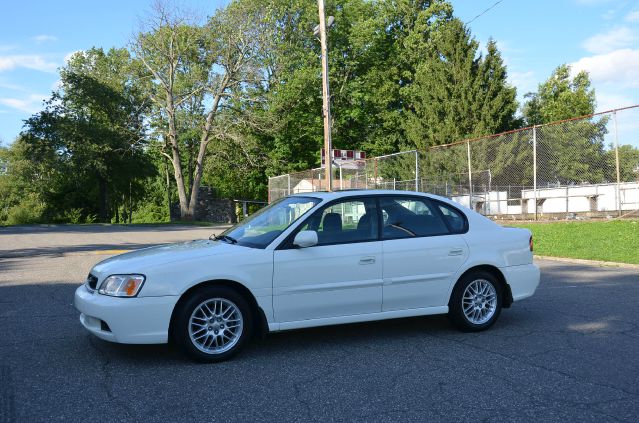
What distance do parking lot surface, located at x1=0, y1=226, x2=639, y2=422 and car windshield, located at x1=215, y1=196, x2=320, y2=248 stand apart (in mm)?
1023

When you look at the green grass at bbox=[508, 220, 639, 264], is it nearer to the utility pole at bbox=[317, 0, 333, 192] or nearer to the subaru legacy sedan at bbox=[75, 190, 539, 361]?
the utility pole at bbox=[317, 0, 333, 192]

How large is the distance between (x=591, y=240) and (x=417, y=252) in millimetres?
9994

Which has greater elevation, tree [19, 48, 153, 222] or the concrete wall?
tree [19, 48, 153, 222]

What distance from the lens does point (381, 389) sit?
13.6 feet

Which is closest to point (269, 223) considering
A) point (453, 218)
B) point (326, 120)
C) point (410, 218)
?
point (410, 218)

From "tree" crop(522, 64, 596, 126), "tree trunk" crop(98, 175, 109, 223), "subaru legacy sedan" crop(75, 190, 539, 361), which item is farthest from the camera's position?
"tree" crop(522, 64, 596, 126)

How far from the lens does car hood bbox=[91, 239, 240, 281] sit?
189 inches

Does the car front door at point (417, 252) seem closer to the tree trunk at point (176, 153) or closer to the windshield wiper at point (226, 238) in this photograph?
the windshield wiper at point (226, 238)

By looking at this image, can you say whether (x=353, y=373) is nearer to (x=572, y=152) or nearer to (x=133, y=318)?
(x=133, y=318)

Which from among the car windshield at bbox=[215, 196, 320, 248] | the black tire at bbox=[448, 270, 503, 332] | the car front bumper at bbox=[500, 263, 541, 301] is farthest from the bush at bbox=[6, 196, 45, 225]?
the car front bumper at bbox=[500, 263, 541, 301]

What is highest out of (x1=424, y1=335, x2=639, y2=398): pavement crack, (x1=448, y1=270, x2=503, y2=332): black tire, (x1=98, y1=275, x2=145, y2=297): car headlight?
(x1=98, y1=275, x2=145, y2=297): car headlight

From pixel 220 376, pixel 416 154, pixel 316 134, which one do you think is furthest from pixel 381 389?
pixel 316 134

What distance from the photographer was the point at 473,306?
231 inches

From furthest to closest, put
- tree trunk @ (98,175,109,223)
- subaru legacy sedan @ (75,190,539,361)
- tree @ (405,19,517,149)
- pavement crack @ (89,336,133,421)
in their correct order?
tree trunk @ (98,175,109,223)
tree @ (405,19,517,149)
subaru legacy sedan @ (75,190,539,361)
pavement crack @ (89,336,133,421)
